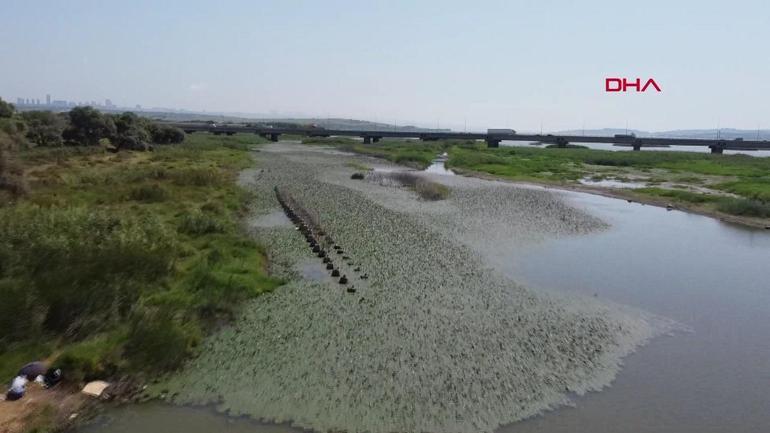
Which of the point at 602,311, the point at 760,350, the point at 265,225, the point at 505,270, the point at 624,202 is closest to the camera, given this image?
the point at 760,350

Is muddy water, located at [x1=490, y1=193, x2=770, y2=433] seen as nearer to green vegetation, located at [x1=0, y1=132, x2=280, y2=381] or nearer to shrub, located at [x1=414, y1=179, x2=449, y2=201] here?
green vegetation, located at [x1=0, y1=132, x2=280, y2=381]

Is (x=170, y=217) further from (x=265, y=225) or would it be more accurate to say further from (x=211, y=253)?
(x=211, y=253)

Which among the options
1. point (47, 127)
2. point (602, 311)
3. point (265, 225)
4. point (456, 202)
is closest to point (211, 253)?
point (265, 225)

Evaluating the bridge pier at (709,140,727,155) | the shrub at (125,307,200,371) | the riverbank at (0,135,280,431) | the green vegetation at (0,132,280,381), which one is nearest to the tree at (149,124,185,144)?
the green vegetation at (0,132,280,381)

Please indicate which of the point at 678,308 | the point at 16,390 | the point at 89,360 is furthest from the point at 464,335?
the point at 16,390

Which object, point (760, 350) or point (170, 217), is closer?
point (760, 350)

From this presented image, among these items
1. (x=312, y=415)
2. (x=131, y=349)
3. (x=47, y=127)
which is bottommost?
(x=312, y=415)

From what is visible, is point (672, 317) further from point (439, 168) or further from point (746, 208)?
point (439, 168)
